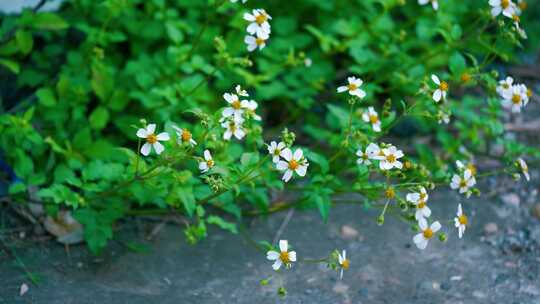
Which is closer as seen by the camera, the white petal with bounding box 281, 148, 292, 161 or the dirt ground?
the white petal with bounding box 281, 148, 292, 161

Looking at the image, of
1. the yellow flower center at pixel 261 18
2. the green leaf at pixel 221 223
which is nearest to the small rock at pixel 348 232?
the green leaf at pixel 221 223

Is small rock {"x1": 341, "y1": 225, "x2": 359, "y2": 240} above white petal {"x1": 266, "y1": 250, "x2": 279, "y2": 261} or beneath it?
beneath

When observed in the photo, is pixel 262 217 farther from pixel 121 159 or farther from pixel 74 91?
pixel 74 91

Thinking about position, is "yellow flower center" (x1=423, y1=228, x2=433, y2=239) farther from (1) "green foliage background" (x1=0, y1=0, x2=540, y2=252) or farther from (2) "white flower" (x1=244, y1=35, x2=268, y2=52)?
(2) "white flower" (x1=244, y1=35, x2=268, y2=52)

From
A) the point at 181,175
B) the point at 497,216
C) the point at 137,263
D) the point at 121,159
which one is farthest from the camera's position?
the point at 497,216

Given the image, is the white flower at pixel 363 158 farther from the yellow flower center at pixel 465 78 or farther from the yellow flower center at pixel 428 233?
the yellow flower center at pixel 465 78

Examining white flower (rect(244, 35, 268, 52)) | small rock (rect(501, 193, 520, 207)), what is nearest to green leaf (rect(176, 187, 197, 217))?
white flower (rect(244, 35, 268, 52))

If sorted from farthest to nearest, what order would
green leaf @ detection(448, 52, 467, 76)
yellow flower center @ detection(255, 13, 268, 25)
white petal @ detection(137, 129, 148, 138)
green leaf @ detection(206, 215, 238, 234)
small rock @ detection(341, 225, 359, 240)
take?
small rock @ detection(341, 225, 359, 240), green leaf @ detection(448, 52, 467, 76), green leaf @ detection(206, 215, 238, 234), yellow flower center @ detection(255, 13, 268, 25), white petal @ detection(137, 129, 148, 138)

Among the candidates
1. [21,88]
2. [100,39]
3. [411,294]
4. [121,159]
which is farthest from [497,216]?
[21,88]

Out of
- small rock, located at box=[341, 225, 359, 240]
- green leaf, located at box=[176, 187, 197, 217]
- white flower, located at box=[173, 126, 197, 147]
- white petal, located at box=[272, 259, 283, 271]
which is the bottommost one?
small rock, located at box=[341, 225, 359, 240]
